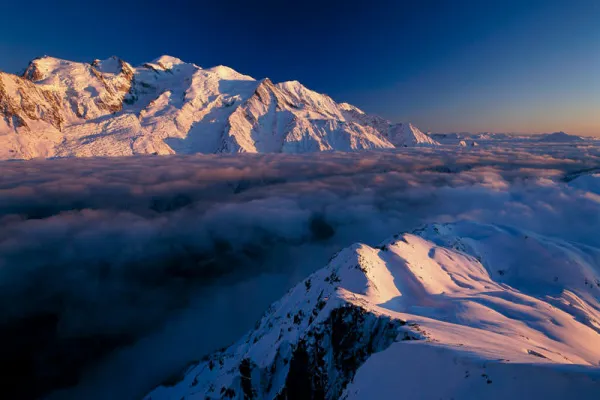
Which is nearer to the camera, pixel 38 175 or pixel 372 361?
pixel 372 361

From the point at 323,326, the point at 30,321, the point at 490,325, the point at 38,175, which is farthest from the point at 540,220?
the point at 38,175

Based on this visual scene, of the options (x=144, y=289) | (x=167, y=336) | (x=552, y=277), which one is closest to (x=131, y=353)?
(x=167, y=336)

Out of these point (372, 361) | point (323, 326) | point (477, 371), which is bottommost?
point (323, 326)

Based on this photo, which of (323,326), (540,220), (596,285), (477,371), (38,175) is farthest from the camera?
(38,175)

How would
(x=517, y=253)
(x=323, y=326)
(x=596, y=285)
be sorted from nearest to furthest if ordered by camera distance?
1. (x=323, y=326)
2. (x=596, y=285)
3. (x=517, y=253)

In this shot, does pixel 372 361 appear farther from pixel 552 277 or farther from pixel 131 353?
pixel 131 353

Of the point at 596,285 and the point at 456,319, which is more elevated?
the point at 456,319

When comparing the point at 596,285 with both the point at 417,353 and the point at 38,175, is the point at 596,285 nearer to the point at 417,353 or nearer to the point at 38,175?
the point at 417,353
